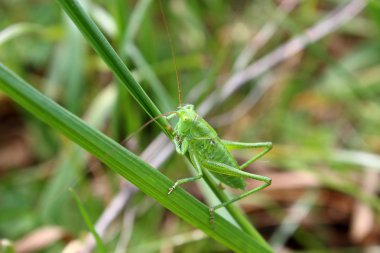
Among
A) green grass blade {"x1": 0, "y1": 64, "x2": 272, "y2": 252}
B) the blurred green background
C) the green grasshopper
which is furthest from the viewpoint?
the blurred green background

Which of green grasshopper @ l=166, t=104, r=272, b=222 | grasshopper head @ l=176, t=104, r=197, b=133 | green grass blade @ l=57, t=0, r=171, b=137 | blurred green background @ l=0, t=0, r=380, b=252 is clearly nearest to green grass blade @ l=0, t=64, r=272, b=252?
green grass blade @ l=57, t=0, r=171, b=137

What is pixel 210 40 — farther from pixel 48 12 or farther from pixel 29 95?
pixel 29 95

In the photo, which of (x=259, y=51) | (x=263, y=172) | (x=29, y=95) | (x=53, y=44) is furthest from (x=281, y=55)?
(x=29, y=95)

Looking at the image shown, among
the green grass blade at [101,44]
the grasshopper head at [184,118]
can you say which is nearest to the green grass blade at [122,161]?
the green grass blade at [101,44]

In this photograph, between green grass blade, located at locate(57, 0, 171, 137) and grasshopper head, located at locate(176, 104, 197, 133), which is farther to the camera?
grasshopper head, located at locate(176, 104, 197, 133)

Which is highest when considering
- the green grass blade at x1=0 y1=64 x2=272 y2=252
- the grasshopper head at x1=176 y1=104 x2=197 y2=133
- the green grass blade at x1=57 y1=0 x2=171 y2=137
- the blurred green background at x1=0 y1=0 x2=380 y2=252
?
the blurred green background at x1=0 y1=0 x2=380 y2=252

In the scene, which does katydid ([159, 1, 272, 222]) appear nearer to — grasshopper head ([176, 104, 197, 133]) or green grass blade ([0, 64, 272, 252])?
grasshopper head ([176, 104, 197, 133])
